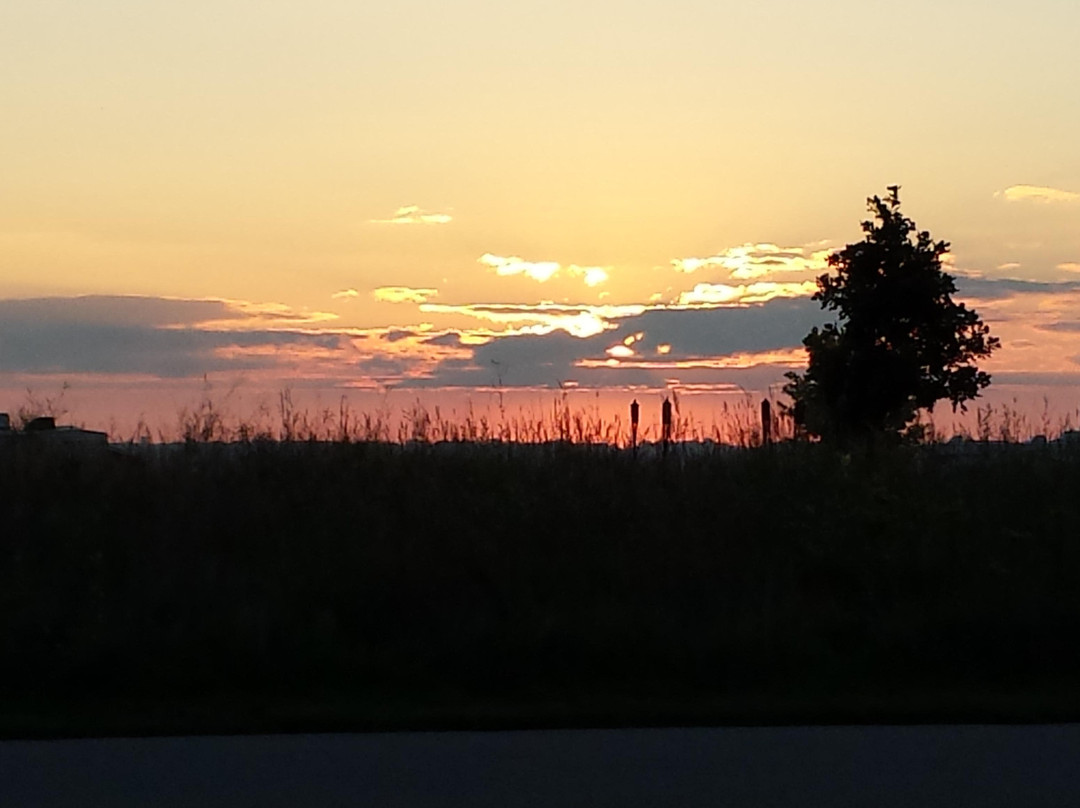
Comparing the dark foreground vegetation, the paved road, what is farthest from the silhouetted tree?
the paved road

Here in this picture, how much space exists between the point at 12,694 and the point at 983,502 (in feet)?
30.9

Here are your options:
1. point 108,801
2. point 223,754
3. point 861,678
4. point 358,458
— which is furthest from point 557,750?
point 358,458

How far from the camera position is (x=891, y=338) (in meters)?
39.4

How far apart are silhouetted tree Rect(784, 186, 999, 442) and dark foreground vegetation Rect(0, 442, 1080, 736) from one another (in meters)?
23.0

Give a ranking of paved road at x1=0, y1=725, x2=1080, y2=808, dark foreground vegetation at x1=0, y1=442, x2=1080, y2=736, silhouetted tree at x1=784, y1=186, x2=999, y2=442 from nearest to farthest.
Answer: paved road at x1=0, y1=725, x2=1080, y2=808 < dark foreground vegetation at x1=0, y1=442, x2=1080, y2=736 < silhouetted tree at x1=784, y1=186, x2=999, y2=442

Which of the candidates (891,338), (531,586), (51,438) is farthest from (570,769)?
(891,338)

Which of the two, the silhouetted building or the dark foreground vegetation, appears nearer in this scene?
the dark foreground vegetation

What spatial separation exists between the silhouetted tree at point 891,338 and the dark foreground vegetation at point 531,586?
23.0 meters

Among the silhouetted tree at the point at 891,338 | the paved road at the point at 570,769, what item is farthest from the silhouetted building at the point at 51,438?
the silhouetted tree at the point at 891,338

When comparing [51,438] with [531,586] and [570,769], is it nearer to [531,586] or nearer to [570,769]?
[531,586]

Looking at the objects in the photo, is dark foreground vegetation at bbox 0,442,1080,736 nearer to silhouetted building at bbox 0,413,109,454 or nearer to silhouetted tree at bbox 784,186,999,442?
silhouetted building at bbox 0,413,109,454

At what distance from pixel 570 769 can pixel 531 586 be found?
556cm

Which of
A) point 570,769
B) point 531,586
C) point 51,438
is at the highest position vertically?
point 51,438

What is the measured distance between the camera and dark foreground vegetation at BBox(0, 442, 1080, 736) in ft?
34.8
